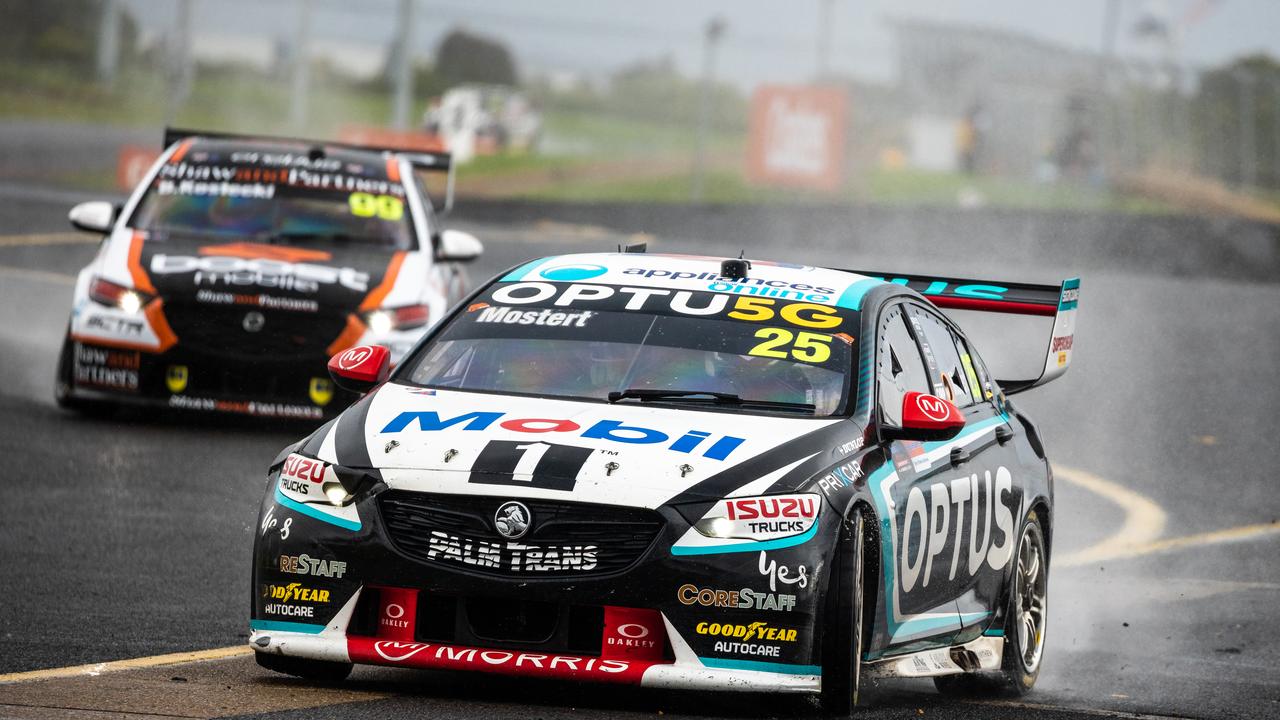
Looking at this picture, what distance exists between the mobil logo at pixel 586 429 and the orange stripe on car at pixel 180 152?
840 centimetres

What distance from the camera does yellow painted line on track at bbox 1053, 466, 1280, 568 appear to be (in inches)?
470

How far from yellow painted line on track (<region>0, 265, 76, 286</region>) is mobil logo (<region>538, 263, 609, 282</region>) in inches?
603

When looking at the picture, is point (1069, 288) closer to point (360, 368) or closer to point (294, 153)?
point (360, 368)

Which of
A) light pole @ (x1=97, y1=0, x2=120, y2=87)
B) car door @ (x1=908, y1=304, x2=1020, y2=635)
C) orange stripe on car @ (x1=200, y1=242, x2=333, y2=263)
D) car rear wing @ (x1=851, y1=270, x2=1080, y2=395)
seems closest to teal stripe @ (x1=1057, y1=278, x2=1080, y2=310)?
car rear wing @ (x1=851, y1=270, x2=1080, y2=395)

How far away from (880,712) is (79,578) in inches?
133

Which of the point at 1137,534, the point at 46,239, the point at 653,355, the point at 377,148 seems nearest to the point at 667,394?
the point at 653,355

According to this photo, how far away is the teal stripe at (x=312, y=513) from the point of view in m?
6.57

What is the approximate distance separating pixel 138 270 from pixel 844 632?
7.93 meters

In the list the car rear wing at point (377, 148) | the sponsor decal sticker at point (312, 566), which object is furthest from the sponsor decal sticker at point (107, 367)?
the sponsor decal sticker at point (312, 566)

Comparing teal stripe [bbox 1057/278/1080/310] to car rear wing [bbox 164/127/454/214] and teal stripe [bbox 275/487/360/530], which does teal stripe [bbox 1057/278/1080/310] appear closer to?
teal stripe [bbox 275/487/360/530]

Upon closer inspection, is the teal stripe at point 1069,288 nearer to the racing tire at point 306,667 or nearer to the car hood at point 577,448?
the car hood at point 577,448

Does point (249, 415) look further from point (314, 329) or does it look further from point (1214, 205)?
point (1214, 205)

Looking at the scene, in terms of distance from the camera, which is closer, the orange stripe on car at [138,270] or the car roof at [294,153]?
the orange stripe on car at [138,270]

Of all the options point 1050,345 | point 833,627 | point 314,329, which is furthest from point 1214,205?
point 833,627
